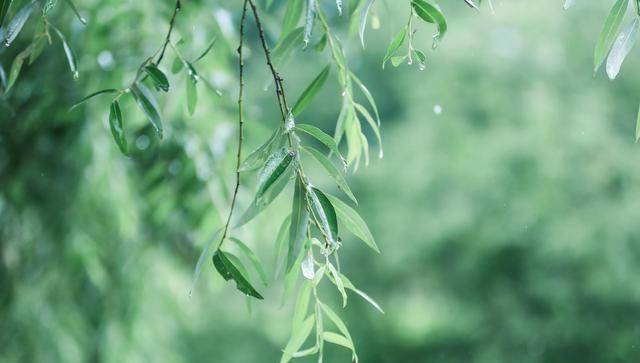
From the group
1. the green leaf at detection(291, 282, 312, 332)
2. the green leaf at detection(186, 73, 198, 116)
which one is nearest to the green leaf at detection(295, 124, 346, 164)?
the green leaf at detection(291, 282, 312, 332)

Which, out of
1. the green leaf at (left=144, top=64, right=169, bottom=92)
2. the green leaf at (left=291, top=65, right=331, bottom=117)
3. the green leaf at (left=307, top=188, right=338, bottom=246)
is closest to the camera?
the green leaf at (left=307, top=188, right=338, bottom=246)

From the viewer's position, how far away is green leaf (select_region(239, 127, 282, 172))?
663 mm

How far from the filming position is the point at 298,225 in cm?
63

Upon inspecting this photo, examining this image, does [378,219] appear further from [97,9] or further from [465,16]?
[97,9]

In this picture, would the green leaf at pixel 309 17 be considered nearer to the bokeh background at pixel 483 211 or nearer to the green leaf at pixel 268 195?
the green leaf at pixel 268 195

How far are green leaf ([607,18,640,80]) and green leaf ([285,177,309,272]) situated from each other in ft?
0.89

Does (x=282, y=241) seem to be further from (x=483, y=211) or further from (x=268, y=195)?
(x=483, y=211)

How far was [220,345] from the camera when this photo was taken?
150 inches

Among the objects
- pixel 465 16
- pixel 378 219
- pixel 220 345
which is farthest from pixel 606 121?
pixel 220 345

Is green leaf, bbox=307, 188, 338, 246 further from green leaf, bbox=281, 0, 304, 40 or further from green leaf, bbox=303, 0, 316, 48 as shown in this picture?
green leaf, bbox=281, 0, 304, 40

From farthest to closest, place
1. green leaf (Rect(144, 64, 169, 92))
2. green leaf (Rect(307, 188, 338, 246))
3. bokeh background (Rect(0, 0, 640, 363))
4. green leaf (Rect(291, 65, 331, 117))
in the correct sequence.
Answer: bokeh background (Rect(0, 0, 640, 363)) < green leaf (Rect(291, 65, 331, 117)) < green leaf (Rect(144, 64, 169, 92)) < green leaf (Rect(307, 188, 338, 246))

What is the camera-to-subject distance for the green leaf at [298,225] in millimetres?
624

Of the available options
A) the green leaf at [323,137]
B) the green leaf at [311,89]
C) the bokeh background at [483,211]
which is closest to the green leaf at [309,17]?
the green leaf at [323,137]

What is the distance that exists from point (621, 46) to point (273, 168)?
12.2 inches
